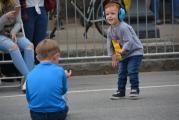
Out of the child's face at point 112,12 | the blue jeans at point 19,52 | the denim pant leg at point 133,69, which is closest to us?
the child's face at point 112,12

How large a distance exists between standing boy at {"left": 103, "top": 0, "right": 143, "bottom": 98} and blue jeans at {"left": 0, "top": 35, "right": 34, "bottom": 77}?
1.22 metres

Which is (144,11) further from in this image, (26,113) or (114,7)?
(26,113)

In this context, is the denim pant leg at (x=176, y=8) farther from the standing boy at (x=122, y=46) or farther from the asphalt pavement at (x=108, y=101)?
the standing boy at (x=122, y=46)

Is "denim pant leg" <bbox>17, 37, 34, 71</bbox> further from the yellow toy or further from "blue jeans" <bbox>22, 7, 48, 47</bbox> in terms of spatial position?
the yellow toy

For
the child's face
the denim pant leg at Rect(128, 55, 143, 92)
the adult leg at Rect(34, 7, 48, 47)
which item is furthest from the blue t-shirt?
the adult leg at Rect(34, 7, 48, 47)

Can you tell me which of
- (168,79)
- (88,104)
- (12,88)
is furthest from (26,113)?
(168,79)

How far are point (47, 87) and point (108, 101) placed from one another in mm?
2860

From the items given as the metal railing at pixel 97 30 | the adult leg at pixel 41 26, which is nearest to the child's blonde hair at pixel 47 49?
the adult leg at pixel 41 26

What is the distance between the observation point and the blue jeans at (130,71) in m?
8.30

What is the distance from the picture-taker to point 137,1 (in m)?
11.1

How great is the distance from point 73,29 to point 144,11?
1.20 m

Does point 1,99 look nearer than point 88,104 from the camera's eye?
No

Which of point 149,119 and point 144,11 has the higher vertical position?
point 144,11

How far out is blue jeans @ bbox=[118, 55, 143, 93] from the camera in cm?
830
